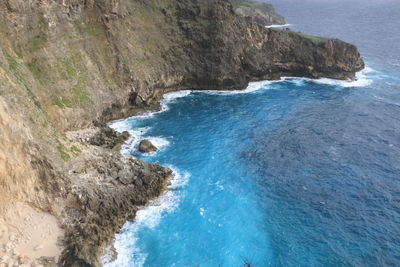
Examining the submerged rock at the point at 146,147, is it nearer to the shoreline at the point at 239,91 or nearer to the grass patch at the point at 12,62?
the shoreline at the point at 239,91

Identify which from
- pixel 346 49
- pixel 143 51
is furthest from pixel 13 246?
pixel 346 49

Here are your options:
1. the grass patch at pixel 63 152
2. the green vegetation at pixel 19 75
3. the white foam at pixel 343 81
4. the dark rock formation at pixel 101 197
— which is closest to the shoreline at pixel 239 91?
the white foam at pixel 343 81

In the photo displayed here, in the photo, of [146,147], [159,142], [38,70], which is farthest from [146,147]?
[38,70]

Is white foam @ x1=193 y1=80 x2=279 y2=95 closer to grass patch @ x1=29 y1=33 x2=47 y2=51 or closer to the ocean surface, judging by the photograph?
the ocean surface

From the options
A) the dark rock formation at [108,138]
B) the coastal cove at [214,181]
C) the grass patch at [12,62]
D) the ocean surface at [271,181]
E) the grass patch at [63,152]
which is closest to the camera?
the coastal cove at [214,181]

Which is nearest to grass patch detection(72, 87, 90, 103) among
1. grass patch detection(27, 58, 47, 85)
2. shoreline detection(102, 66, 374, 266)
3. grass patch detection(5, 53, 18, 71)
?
grass patch detection(27, 58, 47, 85)

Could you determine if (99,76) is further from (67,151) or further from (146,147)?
(67,151)
